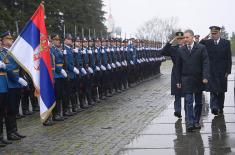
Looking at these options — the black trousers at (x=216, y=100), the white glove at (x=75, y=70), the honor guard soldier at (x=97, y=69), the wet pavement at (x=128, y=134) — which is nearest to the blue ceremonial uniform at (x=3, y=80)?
the wet pavement at (x=128, y=134)

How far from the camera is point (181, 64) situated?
10.2 meters

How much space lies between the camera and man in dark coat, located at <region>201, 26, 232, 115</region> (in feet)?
38.3

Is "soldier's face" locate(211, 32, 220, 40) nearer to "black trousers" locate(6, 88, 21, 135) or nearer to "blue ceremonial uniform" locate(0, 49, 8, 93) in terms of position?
"black trousers" locate(6, 88, 21, 135)

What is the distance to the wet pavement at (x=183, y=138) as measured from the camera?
27.1 ft

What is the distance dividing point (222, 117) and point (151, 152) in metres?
3.66

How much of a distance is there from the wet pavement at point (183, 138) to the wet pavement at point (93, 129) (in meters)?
0.23

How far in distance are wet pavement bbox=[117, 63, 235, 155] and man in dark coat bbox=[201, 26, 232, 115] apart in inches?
21.3

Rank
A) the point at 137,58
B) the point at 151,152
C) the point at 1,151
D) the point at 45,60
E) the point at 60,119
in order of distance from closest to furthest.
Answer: the point at 151,152, the point at 1,151, the point at 45,60, the point at 60,119, the point at 137,58

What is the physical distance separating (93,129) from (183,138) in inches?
84.9

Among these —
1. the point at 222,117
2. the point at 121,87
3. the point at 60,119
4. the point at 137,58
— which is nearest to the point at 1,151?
the point at 60,119

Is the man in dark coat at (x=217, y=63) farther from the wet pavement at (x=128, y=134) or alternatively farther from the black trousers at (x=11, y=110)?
the black trousers at (x=11, y=110)

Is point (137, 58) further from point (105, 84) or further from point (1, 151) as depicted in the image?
point (1, 151)

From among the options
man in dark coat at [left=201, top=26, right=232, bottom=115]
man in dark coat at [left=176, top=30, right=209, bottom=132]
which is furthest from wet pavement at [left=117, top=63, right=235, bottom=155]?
man in dark coat at [left=201, top=26, right=232, bottom=115]

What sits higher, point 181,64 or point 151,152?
point 181,64
